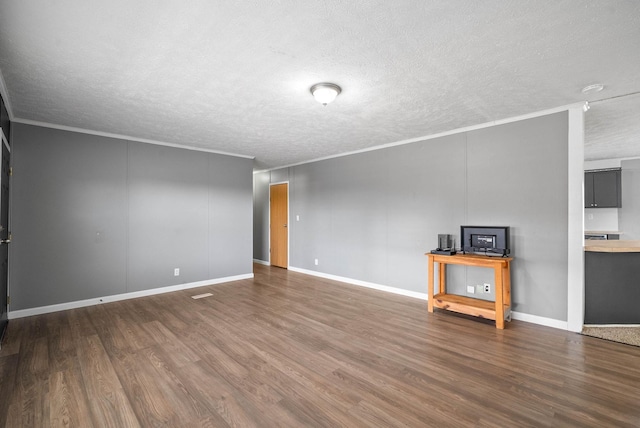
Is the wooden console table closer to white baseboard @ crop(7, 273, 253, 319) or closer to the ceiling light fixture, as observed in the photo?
the ceiling light fixture

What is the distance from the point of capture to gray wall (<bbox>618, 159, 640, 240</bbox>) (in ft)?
19.7

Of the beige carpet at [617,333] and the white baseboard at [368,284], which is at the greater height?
the white baseboard at [368,284]

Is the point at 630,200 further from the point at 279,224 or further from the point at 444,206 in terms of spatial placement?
the point at 279,224

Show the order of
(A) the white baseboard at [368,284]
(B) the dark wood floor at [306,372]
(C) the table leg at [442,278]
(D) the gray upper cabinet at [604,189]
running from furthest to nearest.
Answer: (D) the gray upper cabinet at [604,189]
(A) the white baseboard at [368,284]
(C) the table leg at [442,278]
(B) the dark wood floor at [306,372]

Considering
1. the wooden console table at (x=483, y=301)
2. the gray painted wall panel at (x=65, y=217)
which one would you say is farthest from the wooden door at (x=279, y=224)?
the wooden console table at (x=483, y=301)

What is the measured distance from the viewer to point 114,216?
4.46 m

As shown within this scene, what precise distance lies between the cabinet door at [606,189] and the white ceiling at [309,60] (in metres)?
3.23

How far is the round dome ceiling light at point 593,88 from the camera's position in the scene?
2710 millimetres

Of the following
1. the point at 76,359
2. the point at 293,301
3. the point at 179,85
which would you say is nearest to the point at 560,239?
the point at 293,301

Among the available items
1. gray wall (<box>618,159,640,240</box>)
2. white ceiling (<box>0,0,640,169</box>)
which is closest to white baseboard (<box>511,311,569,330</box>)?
white ceiling (<box>0,0,640,169</box>)

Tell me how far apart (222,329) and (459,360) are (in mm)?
2500

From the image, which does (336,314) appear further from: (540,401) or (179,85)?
(179,85)

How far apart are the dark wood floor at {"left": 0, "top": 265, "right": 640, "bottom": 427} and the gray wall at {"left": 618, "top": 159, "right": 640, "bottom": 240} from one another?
4.84 metres

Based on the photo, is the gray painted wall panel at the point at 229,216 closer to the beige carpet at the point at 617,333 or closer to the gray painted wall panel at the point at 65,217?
the gray painted wall panel at the point at 65,217
